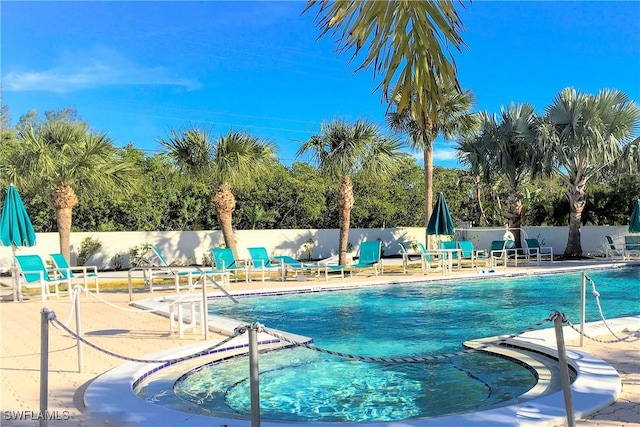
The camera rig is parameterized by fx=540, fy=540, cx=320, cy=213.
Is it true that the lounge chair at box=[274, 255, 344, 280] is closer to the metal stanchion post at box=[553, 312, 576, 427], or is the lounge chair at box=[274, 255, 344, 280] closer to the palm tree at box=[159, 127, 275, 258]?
the palm tree at box=[159, 127, 275, 258]

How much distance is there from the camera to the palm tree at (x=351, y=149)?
1692cm

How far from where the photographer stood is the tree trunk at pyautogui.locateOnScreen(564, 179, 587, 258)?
68.7 feet

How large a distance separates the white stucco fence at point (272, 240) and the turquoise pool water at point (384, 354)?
1045 cm

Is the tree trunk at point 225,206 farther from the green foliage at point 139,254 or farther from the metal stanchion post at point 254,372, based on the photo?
the metal stanchion post at point 254,372

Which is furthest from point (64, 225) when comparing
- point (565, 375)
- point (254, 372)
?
point (565, 375)

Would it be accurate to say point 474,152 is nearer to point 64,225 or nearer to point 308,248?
point 308,248

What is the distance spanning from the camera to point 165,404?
4.71m

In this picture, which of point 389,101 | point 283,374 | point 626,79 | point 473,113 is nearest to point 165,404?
point 283,374

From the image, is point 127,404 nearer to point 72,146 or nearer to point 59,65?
point 72,146

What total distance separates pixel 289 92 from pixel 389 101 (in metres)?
19.6

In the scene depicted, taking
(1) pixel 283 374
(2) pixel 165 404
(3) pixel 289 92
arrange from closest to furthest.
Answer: (2) pixel 165 404
(1) pixel 283 374
(3) pixel 289 92

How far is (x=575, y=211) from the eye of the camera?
69.5 ft

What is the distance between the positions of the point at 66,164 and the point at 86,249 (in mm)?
5489

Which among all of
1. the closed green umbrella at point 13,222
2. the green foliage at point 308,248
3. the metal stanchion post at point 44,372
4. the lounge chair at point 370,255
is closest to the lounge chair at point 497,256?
the lounge chair at point 370,255
